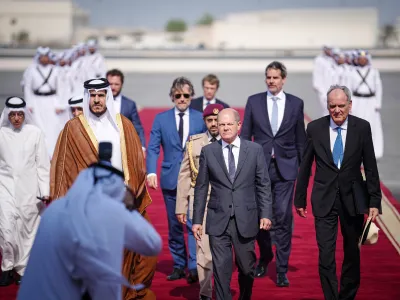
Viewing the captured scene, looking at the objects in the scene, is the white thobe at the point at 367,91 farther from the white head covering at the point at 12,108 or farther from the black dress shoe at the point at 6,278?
the black dress shoe at the point at 6,278

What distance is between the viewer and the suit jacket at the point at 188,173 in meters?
8.98

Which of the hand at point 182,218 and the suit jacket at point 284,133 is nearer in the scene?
the hand at point 182,218

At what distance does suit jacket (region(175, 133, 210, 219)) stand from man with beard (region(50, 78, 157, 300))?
2.97ft

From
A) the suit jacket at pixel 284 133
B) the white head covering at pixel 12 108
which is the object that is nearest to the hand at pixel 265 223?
the suit jacket at pixel 284 133

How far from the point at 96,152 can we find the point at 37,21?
92.1m

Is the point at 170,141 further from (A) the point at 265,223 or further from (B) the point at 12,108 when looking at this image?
(A) the point at 265,223

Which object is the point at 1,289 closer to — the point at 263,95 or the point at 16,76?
the point at 263,95

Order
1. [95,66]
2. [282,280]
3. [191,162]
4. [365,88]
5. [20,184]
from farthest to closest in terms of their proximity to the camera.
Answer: [95,66] < [365,88] < [20,184] < [282,280] < [191,162]

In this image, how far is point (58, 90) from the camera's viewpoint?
1733 centimetres

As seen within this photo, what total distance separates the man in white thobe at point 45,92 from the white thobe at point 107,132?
356 inches

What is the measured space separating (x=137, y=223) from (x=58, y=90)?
12506 millimetres

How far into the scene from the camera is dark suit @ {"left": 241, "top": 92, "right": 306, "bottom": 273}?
945 cm

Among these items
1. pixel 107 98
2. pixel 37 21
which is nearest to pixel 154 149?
pixel 107 98

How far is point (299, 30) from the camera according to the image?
103 meters
